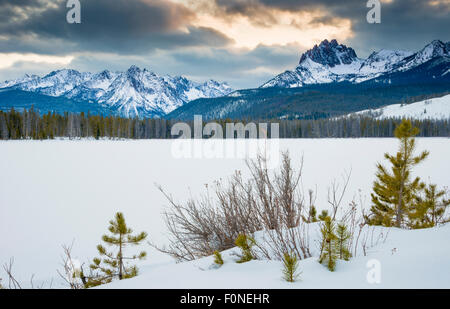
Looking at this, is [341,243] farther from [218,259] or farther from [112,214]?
[112,214]

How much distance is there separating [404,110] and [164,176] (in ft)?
651

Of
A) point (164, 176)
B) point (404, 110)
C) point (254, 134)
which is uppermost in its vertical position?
point (404, 110)

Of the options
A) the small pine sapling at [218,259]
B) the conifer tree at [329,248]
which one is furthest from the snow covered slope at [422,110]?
the small pine sapling at [218,259]

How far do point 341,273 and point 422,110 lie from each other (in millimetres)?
202234

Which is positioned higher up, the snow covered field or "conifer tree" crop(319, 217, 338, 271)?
"conifer tree" crop(319, 217, 338, 271)

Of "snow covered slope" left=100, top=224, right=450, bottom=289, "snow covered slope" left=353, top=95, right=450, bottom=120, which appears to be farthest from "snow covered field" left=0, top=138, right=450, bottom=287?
"snow covered slope" left=353, top=95, right=450, bottom=120

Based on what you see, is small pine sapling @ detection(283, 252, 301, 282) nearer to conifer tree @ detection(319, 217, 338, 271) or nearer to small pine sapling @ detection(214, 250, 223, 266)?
conifer tree @ detection(319, 217, 338, 271)

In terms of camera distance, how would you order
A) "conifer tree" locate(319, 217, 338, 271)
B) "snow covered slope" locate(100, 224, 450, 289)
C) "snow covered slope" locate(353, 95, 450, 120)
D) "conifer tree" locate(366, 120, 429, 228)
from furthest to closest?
"snow covered slope" locate(353, 95, 450, 120), "conifer tree" locate(366, 120, 429, 228), "conifer tree" locate(319, 217, 338, 271), "snow covered slope" locate(100, 224, 450, 289)

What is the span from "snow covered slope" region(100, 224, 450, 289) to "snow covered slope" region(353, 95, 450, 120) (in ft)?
567

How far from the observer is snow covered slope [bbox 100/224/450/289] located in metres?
2.29

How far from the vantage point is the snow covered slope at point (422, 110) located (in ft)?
503
